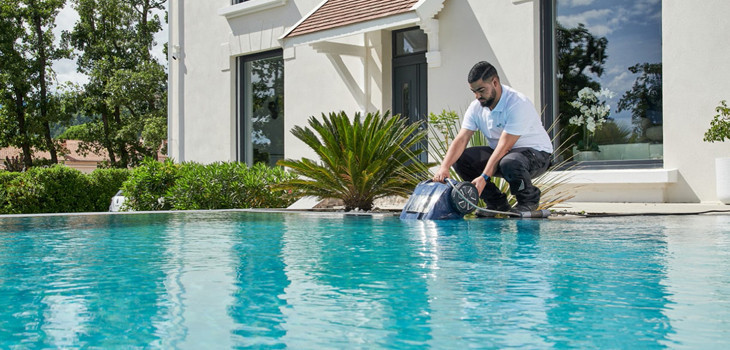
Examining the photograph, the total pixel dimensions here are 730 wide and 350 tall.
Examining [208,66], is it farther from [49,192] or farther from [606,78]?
[606,78]

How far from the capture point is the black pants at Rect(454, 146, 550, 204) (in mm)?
6711

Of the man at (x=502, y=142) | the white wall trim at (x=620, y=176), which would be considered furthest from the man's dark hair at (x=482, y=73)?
the white wall trim at (x=620, y=176)

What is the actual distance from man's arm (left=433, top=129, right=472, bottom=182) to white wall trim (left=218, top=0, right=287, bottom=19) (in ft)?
30.8

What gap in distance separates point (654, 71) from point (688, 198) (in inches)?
71.4

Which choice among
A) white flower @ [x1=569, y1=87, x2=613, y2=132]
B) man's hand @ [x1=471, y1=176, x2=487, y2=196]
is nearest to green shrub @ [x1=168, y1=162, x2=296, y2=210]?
white flower @ [x1=569, y1=87, x2=613, y2=132]

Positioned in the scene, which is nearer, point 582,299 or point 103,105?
point 582,299

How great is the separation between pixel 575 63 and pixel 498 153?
4.94 m

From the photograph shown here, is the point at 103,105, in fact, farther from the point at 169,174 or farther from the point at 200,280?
the point at 200,280

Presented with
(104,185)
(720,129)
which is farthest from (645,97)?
(104,185)

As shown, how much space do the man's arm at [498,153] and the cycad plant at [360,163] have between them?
2376mm

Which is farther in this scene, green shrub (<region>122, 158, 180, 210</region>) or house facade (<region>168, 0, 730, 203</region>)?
green shrub (<region>122, 158, 180, 210</region>)

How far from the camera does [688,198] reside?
31.5ft

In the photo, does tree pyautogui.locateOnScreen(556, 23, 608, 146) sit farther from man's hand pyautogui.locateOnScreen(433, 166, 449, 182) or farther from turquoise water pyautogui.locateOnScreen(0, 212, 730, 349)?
turquoise water pyautogui.locateOnScreen(0, 212, 730, 349)

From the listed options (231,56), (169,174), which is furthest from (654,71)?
(231,56)
